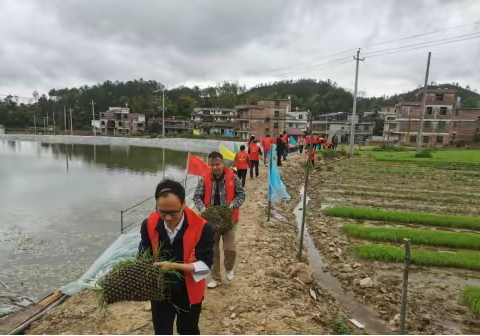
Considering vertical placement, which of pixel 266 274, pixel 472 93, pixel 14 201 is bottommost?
pixel 14 201

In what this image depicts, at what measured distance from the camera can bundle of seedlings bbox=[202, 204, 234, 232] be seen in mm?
4059

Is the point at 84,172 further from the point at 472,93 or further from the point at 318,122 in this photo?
the point at 472,93

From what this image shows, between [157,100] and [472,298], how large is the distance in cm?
8264

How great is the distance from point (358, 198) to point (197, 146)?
33.5 meters

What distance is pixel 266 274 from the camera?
5.11m

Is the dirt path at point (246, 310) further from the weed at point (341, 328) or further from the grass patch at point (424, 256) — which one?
the grass patch at point (424, 256)

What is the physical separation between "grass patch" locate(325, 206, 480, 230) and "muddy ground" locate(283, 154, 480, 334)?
7.21ft

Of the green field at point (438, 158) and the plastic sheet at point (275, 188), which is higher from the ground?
the plastic sheet at point (275, 188)

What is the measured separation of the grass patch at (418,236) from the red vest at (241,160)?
3750 millimetres

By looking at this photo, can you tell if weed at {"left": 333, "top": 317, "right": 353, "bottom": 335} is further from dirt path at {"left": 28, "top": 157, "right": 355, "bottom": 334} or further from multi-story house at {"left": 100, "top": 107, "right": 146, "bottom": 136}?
multi-story house at {"left": 100, "top": 107, "right": 146, "bottom": 136}

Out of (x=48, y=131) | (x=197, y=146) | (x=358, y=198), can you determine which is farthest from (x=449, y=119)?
(x=48, y=131)

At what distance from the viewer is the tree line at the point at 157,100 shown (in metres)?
75.6

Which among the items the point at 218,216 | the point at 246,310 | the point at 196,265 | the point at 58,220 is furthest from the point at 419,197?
the point at 58,220

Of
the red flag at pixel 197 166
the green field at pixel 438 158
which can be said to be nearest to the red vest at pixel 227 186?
the red flag at pixel 197 166
